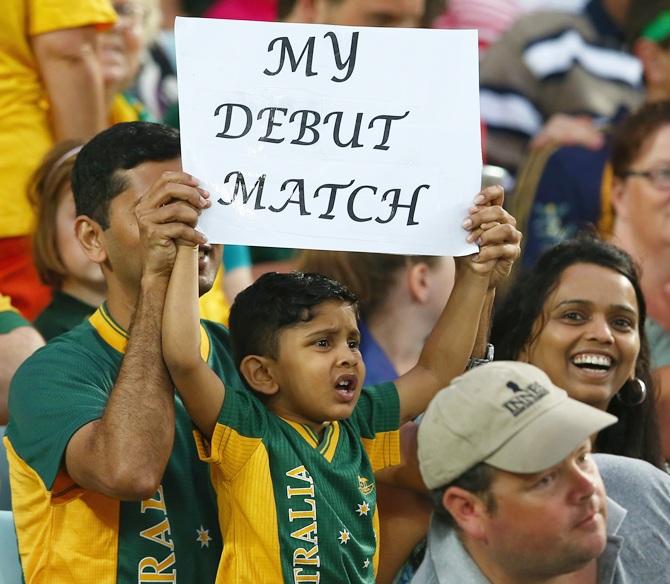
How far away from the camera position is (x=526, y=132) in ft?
24.3

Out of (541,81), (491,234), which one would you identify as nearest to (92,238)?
(491,234)

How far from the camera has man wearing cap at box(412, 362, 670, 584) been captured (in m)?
2.97

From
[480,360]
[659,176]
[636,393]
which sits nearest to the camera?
[480,360]

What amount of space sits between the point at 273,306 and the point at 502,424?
0.83m

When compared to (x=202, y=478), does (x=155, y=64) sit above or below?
above

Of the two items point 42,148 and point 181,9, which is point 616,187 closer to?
point 42,148

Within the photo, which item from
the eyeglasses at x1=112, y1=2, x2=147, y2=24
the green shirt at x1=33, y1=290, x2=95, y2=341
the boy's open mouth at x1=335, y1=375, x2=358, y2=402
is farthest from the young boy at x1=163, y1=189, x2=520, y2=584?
the eyeglasses at x1=112, y1=2, x2=147, y2=24

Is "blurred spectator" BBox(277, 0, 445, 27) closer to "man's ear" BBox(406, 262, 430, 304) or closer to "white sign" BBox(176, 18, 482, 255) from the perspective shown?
"man's ear" BBox(406, 262, 430, 304)

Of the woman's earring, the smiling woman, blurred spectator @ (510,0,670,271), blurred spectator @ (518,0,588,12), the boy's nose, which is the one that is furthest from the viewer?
blurred spectator @ (518,0,588,12)

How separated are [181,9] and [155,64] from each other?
2.91 ft

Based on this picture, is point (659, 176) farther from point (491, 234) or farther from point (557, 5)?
point (491, 234)

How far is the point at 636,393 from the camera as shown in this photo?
446 centimetres

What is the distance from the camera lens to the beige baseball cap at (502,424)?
296cm

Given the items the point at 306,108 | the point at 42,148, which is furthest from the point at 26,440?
the point at 42,148
